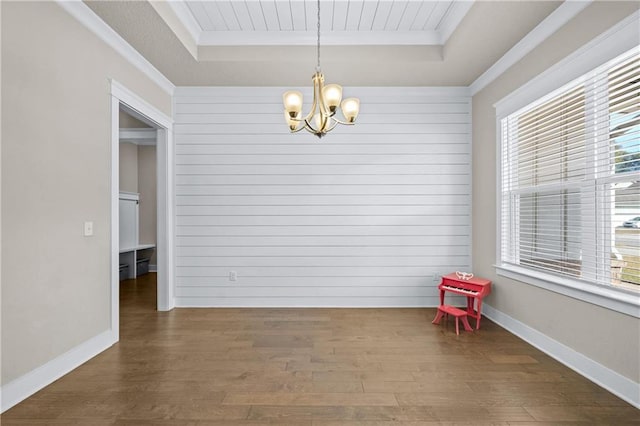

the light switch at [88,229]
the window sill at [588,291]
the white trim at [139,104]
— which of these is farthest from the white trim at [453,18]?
the light switch at [88,229]

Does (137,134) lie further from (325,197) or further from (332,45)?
(332,45)

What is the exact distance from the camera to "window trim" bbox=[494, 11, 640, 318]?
2154 millimetres

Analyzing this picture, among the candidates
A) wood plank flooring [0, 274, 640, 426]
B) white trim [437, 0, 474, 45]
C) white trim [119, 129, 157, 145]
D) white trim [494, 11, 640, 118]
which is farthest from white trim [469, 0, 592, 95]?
white trim [119, 129, 157, 145]

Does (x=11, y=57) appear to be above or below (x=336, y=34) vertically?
below

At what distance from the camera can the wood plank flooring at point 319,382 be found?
2.00 metres

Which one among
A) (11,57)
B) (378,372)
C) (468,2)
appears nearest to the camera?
(11,57)

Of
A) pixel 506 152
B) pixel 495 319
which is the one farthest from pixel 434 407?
pixel 506 152

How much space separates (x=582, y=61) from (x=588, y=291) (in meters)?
1.75

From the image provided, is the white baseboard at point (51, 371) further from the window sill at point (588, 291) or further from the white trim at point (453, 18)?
the white trim at point (453, 18)

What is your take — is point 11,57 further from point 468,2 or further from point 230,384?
point 468,2

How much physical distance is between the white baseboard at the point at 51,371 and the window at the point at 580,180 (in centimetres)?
402

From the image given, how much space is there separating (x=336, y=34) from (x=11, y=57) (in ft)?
8.94

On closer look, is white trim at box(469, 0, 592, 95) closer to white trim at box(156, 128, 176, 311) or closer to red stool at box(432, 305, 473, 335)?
red stool at box(432, 305, 473, 335)

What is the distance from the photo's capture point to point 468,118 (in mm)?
4277
